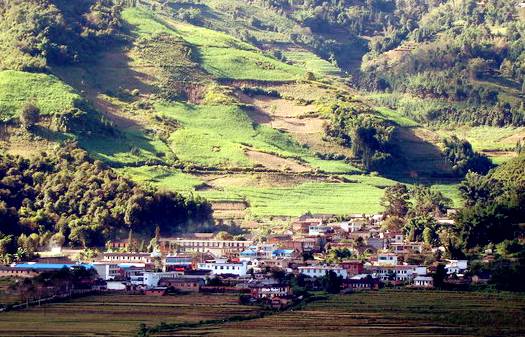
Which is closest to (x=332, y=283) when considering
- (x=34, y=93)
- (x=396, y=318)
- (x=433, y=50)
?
(x=396, y=318)

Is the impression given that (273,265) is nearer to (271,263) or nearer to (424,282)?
(271,263)

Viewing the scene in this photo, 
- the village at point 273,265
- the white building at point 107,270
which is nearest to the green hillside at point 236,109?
the village at point 273,265

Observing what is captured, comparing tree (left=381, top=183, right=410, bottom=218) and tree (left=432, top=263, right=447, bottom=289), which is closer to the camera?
tree (left=432, top=263, right=447, bottom=289)

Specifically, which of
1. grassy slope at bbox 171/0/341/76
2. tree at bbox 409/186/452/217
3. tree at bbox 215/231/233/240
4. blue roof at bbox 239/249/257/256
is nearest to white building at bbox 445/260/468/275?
blue roof at bbox 239/249/257/256

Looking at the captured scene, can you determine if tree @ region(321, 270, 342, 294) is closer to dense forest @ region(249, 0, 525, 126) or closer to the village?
the village

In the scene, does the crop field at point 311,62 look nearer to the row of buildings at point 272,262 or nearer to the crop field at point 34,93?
the crop field at point 34,93

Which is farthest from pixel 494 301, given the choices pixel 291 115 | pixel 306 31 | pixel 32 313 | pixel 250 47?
pixel 306 31
